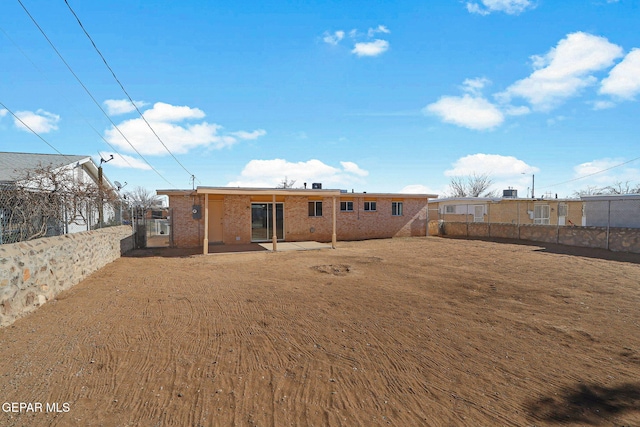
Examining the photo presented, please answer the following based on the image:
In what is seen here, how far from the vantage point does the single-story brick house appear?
598 inches

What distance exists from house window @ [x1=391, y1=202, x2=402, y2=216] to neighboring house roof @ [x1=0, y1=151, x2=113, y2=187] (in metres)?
16.3

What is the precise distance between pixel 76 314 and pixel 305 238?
13.1 metres

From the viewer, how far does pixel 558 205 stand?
2281 cm

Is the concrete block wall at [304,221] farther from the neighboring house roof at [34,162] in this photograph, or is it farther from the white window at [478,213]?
the white window at [478,213]

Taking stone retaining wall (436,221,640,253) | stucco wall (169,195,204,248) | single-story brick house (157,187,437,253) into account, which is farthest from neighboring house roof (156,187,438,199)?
stone retaining wall (436,221,640,253)

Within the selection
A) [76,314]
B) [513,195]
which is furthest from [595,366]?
[513,195]

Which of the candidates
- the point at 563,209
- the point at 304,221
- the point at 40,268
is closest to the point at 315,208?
the point at 304,221

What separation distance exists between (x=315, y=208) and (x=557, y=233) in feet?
39.0

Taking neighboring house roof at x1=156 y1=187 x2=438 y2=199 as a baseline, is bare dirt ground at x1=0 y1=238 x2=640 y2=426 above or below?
below

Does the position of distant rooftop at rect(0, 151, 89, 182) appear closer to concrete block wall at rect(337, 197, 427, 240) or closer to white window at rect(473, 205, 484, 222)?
concrete block wall at rect(337, 197, 427, 240)

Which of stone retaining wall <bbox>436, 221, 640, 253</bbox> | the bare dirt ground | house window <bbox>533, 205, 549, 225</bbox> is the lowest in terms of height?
the bare dirt ground

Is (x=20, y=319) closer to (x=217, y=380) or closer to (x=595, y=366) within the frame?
(x=217, y=380)

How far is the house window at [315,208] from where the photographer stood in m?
17.9

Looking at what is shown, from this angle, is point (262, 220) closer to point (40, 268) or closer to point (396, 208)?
point (396, 208)
